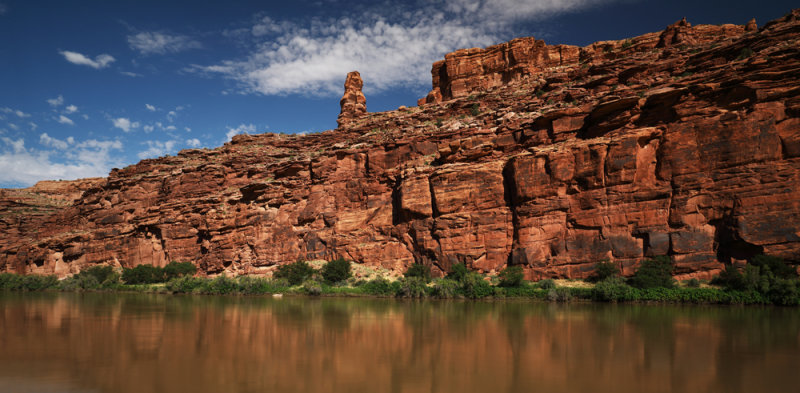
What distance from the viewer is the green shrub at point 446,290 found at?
2967 cm

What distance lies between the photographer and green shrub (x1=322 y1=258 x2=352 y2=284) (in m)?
36.0

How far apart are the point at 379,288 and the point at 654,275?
1857 centimetres

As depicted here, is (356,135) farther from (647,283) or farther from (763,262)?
(763,262)

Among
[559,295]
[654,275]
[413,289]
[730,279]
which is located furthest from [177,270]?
[730,279]

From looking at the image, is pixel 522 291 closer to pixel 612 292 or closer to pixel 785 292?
pixel 612 292

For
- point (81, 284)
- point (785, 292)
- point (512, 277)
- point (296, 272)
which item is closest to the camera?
point (785, 292)

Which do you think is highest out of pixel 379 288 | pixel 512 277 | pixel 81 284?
pixel 512 277

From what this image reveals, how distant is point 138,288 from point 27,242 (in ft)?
88.2

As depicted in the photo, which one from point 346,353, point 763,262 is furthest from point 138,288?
point 763,262

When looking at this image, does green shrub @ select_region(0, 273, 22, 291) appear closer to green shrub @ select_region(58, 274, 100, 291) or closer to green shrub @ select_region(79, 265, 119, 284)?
green shrub @ select_region(58, 274, 100, 291)

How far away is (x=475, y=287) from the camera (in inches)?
1168

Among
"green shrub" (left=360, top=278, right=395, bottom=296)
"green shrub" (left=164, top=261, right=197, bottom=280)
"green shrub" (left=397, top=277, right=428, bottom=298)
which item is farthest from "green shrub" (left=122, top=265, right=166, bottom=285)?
"green shrub" (left=397, top=277, right=428, bottom=298)

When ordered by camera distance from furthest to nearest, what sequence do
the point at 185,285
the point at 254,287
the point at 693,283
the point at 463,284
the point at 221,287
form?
1. the point at 185,285
2. the point at 221,287
3. the point at 254,287
4. the point at 463,284
5. the point at 693,283

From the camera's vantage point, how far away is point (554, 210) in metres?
31.7
